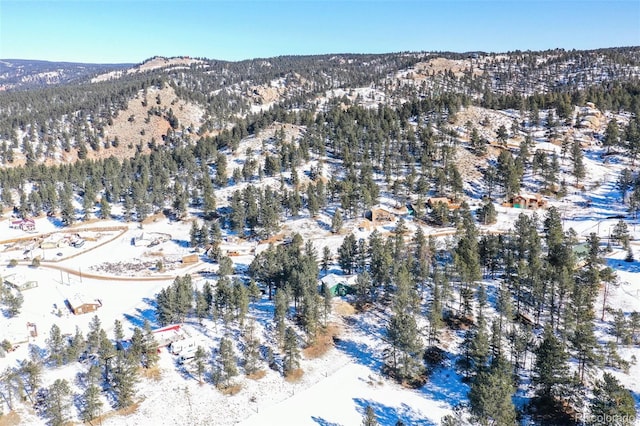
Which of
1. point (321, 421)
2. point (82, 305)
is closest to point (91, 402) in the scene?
point (321, 421)

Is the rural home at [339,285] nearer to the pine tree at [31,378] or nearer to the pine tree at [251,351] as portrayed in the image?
the pine tree at [251,351]

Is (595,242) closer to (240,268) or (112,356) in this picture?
(240,268)

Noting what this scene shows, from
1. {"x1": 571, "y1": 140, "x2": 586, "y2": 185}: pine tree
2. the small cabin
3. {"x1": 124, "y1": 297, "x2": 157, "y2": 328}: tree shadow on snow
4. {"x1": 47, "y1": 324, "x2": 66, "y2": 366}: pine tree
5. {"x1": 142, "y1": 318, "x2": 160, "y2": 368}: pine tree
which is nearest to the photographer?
{"x1": 142, "y1": 318, "x2": 160, "y2": 368}: pine tree

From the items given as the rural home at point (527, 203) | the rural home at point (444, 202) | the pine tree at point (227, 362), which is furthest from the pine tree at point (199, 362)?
the rural home at point (527, 203)

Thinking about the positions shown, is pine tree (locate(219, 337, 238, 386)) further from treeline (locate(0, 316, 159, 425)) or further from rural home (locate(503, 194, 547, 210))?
rural home (locate(503, 194, 547, 210))

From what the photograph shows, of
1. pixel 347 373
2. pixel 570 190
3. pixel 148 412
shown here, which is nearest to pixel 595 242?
pixel 347 373

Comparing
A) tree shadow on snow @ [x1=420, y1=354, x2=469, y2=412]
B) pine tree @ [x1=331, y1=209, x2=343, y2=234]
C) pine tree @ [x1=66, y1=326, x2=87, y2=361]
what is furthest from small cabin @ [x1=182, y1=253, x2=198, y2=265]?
tree shadow on snow @ [x1=420, y1=354, x2=469, y2=412]

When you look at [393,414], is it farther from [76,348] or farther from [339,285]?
[76,348]
